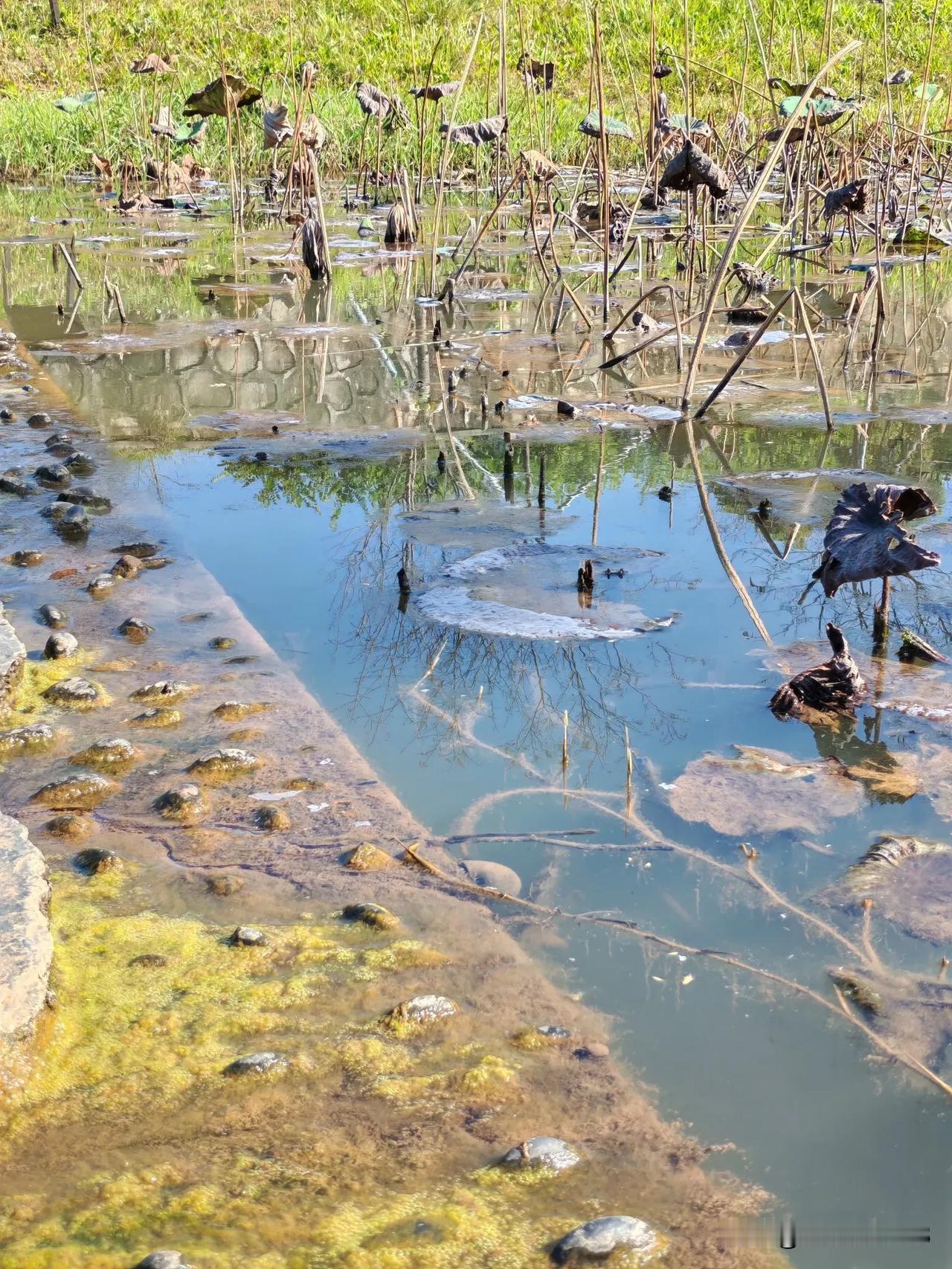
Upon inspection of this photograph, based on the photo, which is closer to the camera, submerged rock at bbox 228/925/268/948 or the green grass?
submerged rock at bbox 228/925/268/948

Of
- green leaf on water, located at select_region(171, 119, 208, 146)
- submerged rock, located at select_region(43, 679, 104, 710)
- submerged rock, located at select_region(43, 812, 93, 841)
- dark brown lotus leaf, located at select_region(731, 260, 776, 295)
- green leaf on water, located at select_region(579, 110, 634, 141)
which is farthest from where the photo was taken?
green leaf on water, located at select_region(171, 119, 208, 146)

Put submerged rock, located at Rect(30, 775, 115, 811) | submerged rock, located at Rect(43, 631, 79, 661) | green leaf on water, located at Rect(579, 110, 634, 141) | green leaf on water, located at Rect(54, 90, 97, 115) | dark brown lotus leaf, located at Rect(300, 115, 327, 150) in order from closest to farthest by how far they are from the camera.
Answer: submerged rock, located at Rect(30, 775, 115, 811) → submerged rock, located at Rect(43, 631, 79, 661) → green leaf on water, located at Rect(579, 110, 634, 141) → dark brown lotus leaf, located at Rect(300, 115, 327, 150) → green leaf on water, located at Rect(54, 90, 97, 115)

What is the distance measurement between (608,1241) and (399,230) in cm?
939

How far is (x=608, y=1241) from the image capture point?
135cm

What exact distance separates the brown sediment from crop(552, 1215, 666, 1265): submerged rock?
0.07 feet

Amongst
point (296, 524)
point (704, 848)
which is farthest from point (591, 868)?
point (296, 524)

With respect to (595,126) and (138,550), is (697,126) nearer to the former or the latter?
(595,126)

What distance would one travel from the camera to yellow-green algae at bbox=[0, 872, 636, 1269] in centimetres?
136

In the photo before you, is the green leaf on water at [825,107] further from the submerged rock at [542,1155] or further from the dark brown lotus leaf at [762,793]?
the submerged rock at [542,1155]

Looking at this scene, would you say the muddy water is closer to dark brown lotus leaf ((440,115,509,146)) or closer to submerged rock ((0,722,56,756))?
submerged rock ((0,722,56,756))

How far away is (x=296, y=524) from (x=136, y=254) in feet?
21.8

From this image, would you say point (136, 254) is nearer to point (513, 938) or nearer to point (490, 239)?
point (490, 239)

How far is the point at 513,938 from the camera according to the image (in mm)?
1927

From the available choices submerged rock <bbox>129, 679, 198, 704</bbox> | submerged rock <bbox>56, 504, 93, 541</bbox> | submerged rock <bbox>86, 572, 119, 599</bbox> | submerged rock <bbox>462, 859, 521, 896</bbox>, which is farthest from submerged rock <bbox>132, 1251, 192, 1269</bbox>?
submerged rock <bbox>56, 504, 93, 541</bbox>
